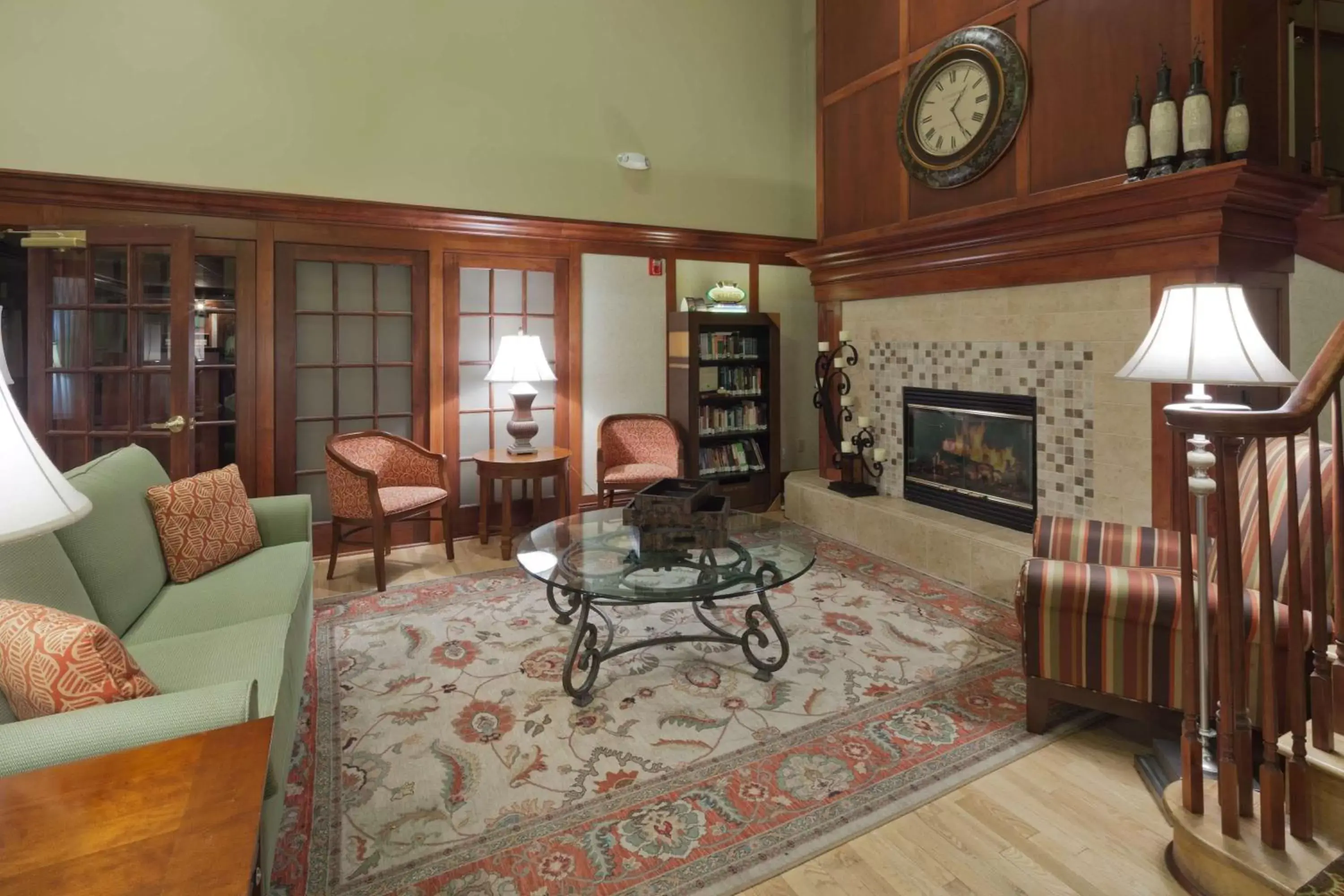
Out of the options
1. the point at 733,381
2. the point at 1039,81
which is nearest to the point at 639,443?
the point at 733,381

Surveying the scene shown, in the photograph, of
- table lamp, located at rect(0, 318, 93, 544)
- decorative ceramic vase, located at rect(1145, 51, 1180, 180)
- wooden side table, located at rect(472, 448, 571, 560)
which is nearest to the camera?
table lamp, located at rect(0, 318, 93, 544)

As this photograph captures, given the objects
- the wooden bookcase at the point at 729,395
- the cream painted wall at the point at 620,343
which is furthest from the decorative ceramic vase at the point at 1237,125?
the cream painted wall at the point at 620,343

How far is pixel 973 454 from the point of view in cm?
417

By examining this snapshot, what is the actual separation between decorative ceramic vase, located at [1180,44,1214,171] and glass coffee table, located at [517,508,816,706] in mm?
2298

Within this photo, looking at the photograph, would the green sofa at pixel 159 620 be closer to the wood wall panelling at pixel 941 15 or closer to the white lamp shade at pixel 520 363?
the white lamp shade at pixel 520 363

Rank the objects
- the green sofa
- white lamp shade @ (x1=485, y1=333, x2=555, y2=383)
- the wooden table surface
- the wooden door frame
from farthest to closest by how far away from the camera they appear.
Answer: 1. white lamp shade @ (x1=485, y1=333, x2=555, y2=383)
2. the wooden door frame
3. the green sofa
4. the wooden table surface

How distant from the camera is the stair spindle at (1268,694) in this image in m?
1.44

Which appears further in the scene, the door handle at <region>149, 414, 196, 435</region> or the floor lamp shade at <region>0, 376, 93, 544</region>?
the door handle at <region>149, 414, 196, 435</region>

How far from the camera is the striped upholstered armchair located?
2023 mm

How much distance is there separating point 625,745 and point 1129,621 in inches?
63.2

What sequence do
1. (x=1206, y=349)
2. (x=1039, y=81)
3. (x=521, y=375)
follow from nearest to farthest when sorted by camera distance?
(x=1206, y=349) → (x=1039, y=81) → (x=521, y=375)

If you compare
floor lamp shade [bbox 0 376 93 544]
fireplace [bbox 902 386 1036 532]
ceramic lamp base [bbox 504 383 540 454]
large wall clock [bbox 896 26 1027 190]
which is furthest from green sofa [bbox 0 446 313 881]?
large wall clock [bbox 896 26 1027 190]

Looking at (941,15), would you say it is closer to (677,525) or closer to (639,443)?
(639,443)

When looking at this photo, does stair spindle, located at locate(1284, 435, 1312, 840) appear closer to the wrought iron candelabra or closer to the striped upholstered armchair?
the striped upholstered armchair
